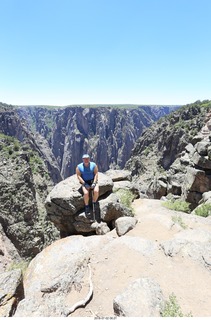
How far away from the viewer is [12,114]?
11238 cm

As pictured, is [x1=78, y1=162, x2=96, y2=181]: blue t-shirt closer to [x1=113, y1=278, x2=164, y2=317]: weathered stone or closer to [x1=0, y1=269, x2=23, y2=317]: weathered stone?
[x1=0, y1=269, x2=23, y2=317]: weathered stone

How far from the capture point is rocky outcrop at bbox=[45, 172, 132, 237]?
37.8 feet

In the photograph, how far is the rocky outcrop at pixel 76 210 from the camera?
11.5 metres

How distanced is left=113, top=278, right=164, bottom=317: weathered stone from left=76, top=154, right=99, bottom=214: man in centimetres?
545

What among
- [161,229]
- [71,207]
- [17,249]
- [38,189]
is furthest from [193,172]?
[38,189]

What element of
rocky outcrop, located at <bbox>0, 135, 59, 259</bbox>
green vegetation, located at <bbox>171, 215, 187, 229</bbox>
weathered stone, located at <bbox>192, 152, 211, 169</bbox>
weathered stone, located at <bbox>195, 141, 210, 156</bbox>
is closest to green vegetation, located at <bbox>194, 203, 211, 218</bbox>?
green vegetation, located at <bbox>171, 215, 187, 229</bbox>

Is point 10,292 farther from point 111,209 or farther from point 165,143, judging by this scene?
point 165,143

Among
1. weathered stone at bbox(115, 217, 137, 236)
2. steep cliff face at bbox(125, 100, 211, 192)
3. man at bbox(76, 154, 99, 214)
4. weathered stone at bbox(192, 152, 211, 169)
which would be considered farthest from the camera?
steep cliff face at bbox(125, 100, 211, 192)

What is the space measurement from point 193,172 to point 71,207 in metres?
18.9

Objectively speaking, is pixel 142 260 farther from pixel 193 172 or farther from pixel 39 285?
pixel 193 172

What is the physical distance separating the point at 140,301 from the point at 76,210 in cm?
668

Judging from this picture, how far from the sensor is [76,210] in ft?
38.7

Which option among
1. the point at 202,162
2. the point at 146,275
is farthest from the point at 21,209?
the point at 146,275

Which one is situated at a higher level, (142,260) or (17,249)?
(142,260)
